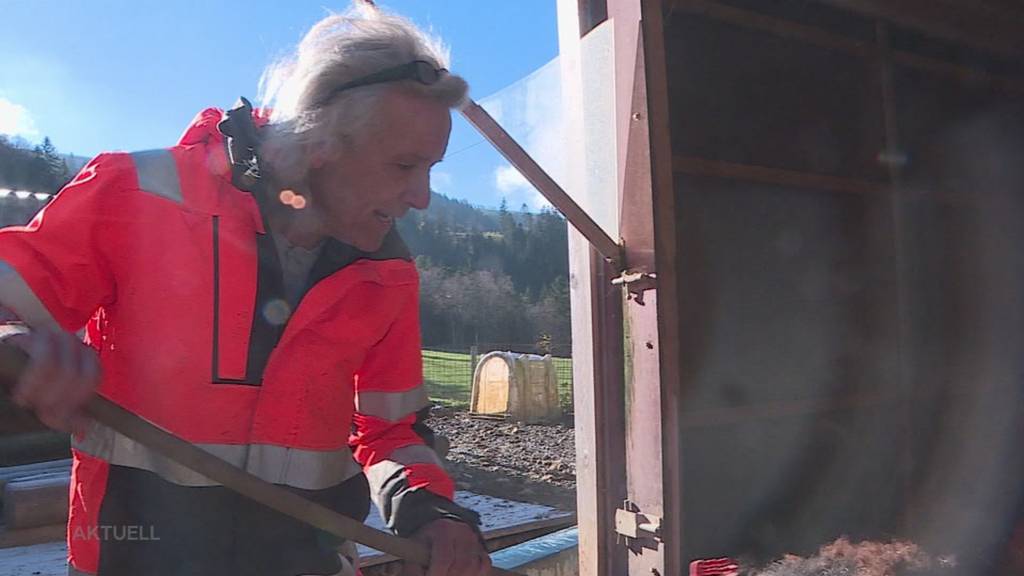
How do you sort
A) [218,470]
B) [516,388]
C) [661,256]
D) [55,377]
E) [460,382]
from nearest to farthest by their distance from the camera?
1. [55,377]
2. [218,470]
3. [661,256]
4. [460,382]
5. [516,388]

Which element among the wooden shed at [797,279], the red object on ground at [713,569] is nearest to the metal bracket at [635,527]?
the wooden shed at [797,279]

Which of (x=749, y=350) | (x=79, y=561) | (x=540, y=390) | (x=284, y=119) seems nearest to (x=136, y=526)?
(x=79, y=561)

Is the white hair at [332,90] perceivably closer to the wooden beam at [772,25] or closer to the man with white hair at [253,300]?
the man with white hair at [253,300]

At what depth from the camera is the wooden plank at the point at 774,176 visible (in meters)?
3.20

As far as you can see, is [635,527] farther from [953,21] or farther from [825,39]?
[953,21]

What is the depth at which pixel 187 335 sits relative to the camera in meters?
1.38

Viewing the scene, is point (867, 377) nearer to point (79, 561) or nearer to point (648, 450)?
point (648, 450)

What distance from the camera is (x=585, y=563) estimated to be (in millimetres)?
2873

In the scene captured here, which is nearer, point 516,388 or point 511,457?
point 511,457

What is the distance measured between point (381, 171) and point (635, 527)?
163 cm

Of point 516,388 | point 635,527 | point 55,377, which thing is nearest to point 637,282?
point 635,527

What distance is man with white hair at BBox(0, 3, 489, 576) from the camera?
52.0 inches

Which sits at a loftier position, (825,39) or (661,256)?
(825,39)

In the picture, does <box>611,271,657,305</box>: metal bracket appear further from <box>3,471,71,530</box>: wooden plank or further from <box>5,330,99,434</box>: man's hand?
<box>3,471,71,530</box>: wooden plank
